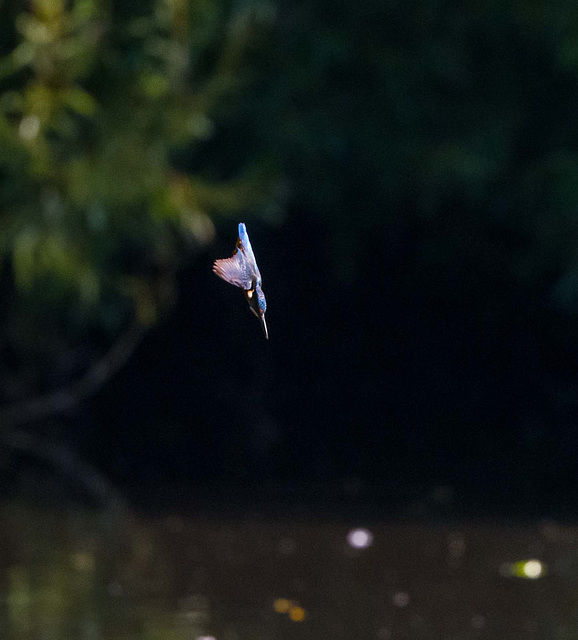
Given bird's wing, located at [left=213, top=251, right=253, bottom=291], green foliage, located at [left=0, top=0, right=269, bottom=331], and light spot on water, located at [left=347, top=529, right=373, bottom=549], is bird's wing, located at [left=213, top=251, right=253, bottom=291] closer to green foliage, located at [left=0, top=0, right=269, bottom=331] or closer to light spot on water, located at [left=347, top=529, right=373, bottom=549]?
light spot on water, located at [left=347, top=529, right=373, bottom=549]

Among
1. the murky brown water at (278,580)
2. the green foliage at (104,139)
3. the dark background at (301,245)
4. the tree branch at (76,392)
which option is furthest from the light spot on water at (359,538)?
the tree branch at (76,392)

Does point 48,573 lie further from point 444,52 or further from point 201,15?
point 444,52

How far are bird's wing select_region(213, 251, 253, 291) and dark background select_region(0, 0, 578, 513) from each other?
17.8 ft

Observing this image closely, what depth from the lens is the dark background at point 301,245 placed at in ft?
25.3

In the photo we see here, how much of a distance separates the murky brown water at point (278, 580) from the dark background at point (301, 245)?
85 centimetres

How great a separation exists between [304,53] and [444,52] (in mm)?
1002

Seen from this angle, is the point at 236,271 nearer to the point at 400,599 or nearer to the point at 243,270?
the point at 243,270

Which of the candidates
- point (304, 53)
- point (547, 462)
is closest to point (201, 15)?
point (304, 53)

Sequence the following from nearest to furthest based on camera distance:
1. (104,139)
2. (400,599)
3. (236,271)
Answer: (236,271) < (400,599) < (104,139)

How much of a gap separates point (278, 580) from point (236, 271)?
151 inches

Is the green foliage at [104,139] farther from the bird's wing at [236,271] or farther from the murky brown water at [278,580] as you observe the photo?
the bird's wing at [236,271]

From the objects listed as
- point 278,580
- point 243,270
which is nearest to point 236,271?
point 243,270

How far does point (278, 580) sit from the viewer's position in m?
5.75

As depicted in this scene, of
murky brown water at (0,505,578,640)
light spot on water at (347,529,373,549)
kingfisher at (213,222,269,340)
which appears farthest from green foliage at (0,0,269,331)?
kingfisher at (213,222,269,340)
